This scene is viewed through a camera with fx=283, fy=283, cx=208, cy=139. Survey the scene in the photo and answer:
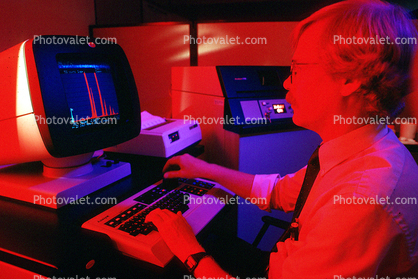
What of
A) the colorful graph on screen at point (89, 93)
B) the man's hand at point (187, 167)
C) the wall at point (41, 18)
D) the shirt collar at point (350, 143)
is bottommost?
the man's hand at point (187, 167)

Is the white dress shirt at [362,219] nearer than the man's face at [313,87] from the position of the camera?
Yes

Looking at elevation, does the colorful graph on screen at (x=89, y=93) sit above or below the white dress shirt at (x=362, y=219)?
above

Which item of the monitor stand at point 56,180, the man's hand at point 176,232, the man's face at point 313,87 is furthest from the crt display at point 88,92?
the man's face at point 313,87

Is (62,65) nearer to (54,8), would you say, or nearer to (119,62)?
(119,62)

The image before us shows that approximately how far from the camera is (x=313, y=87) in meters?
0.70

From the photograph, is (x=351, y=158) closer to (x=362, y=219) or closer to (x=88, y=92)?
(x=362, y=219)

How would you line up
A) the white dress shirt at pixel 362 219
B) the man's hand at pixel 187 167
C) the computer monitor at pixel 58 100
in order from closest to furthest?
the white dress shirt at pixel 362 219, the computer monitor at pixel 58 100, the man's hand at pixel 187 167

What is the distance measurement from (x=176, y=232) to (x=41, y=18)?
5.51 ft

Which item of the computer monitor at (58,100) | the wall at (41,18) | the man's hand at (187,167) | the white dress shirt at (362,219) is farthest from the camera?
the wall at (41,18)

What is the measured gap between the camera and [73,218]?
2.56 feet

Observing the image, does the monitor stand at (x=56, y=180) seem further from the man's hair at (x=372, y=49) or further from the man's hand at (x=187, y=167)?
the man's hair at (x=372, y=49)

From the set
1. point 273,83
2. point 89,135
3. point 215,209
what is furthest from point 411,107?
point 89,135

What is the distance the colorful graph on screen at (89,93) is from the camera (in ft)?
2.76

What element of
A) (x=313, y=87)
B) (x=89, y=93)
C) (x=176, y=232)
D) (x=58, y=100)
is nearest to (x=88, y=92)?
(x=89, y=93)
